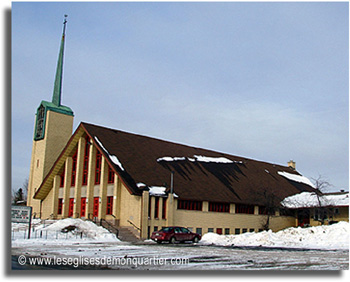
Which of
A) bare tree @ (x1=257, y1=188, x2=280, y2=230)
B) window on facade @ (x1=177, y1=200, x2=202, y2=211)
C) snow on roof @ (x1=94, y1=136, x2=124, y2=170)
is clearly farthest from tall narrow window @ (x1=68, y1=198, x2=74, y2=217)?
bare tree @ (x1=257, y1=188, x2=280, y2=230)

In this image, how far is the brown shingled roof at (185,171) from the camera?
3712 cm

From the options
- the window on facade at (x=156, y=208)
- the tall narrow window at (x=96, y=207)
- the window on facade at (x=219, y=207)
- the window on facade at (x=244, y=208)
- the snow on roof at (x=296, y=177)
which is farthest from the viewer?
the snow on roof at (x=296, y=177)

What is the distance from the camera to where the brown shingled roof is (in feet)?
122

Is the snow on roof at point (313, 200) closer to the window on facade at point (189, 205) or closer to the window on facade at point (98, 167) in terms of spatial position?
the window on facade at point (189, 205)

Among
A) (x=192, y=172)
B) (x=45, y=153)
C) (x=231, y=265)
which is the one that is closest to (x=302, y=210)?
(x=192, y=172)

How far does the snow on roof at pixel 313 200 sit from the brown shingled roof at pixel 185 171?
1096 mm

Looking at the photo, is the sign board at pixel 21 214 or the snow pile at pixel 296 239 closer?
the sign board at pixel 21 214

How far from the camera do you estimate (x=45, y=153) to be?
45188 mm

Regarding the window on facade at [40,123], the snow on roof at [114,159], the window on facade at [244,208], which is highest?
the window on facade at [40,123]

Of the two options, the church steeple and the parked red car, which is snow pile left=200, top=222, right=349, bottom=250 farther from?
the church steeple

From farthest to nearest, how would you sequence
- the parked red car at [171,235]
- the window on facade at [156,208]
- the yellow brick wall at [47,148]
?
the yellow brick wall at [47,148] → the window on facade at [156,208] → the parked red car at [171,235]

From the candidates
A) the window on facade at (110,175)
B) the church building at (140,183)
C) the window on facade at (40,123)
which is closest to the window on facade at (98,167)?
the church building at (140,183)

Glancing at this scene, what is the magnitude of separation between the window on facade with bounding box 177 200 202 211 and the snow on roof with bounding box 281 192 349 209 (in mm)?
12935

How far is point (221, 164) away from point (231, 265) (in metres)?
33.8
